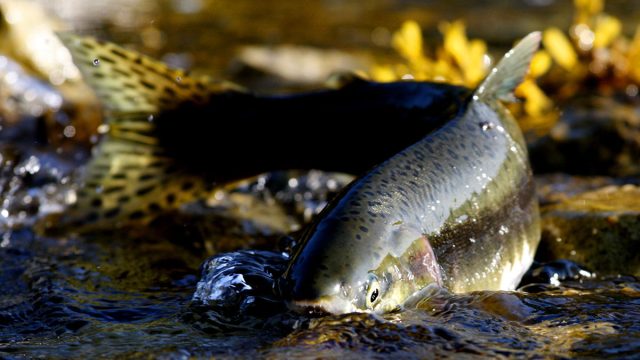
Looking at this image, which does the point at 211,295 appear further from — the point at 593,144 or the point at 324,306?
the point at 593,144

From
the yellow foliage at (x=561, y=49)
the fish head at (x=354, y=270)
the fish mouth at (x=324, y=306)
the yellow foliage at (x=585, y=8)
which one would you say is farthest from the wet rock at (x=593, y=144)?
the fish mouth at (x=324, y=306)

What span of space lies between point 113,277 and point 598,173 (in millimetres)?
3021

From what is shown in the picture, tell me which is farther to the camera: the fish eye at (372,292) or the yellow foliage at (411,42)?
the yellow foliage at (411,42)

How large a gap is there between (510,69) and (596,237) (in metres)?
0.88

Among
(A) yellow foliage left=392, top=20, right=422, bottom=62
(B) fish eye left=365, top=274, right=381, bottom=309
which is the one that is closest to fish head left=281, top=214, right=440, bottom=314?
(B) fish eye left=365, top=274, right=381, bottom=309

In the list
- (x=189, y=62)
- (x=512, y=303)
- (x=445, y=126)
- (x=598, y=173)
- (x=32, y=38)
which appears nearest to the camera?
(x=512, y=303)

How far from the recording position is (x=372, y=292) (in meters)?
3.03

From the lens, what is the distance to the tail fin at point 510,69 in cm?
420

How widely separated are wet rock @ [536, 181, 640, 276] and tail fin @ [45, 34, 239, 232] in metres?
1.67

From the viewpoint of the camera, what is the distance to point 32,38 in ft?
28.7

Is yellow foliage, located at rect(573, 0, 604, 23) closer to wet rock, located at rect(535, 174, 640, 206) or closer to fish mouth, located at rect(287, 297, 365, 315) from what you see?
wet rock, located at rect(535, 174, 640, 206)

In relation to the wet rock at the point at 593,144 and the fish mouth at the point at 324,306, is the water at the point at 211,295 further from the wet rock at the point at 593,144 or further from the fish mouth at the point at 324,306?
the wet rock at the point at 593,144

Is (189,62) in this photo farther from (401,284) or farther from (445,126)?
(401,284)

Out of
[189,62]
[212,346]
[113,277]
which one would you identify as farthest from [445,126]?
[189,62]
